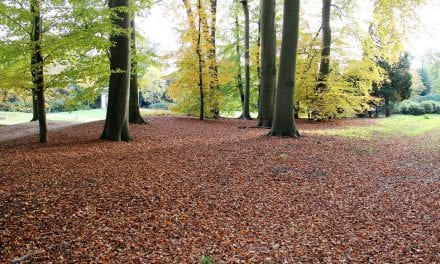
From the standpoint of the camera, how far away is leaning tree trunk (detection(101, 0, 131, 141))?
9672 mm

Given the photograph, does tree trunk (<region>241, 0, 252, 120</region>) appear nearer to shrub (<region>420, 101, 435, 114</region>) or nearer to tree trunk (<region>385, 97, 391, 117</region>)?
tree trunk (<region>385, 97, 391, 117</region>)

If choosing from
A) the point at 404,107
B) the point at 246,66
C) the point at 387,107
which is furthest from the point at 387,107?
the point at 246,66

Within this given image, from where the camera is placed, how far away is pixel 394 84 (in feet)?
84.6

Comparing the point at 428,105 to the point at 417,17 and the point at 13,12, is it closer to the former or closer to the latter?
the point at 417,17

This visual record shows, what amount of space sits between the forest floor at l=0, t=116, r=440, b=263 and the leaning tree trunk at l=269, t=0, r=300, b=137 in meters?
2.27

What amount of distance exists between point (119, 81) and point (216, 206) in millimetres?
5964

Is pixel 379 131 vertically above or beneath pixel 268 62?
beneath

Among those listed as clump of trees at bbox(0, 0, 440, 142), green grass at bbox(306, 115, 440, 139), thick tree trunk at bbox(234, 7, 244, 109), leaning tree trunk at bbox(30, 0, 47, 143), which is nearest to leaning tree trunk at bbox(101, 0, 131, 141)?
clump of trees at bbox(0, 0, 440, 142)

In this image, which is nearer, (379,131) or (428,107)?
(379,131)

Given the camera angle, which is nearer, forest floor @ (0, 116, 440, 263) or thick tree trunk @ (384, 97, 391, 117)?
forest floor @ (0, 116, 440, 263)

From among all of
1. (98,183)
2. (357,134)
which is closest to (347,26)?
(357,134)

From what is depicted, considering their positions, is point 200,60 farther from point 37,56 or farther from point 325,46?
point 37,56

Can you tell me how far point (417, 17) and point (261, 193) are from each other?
13.2 meters

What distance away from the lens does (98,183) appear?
5.71 meters
